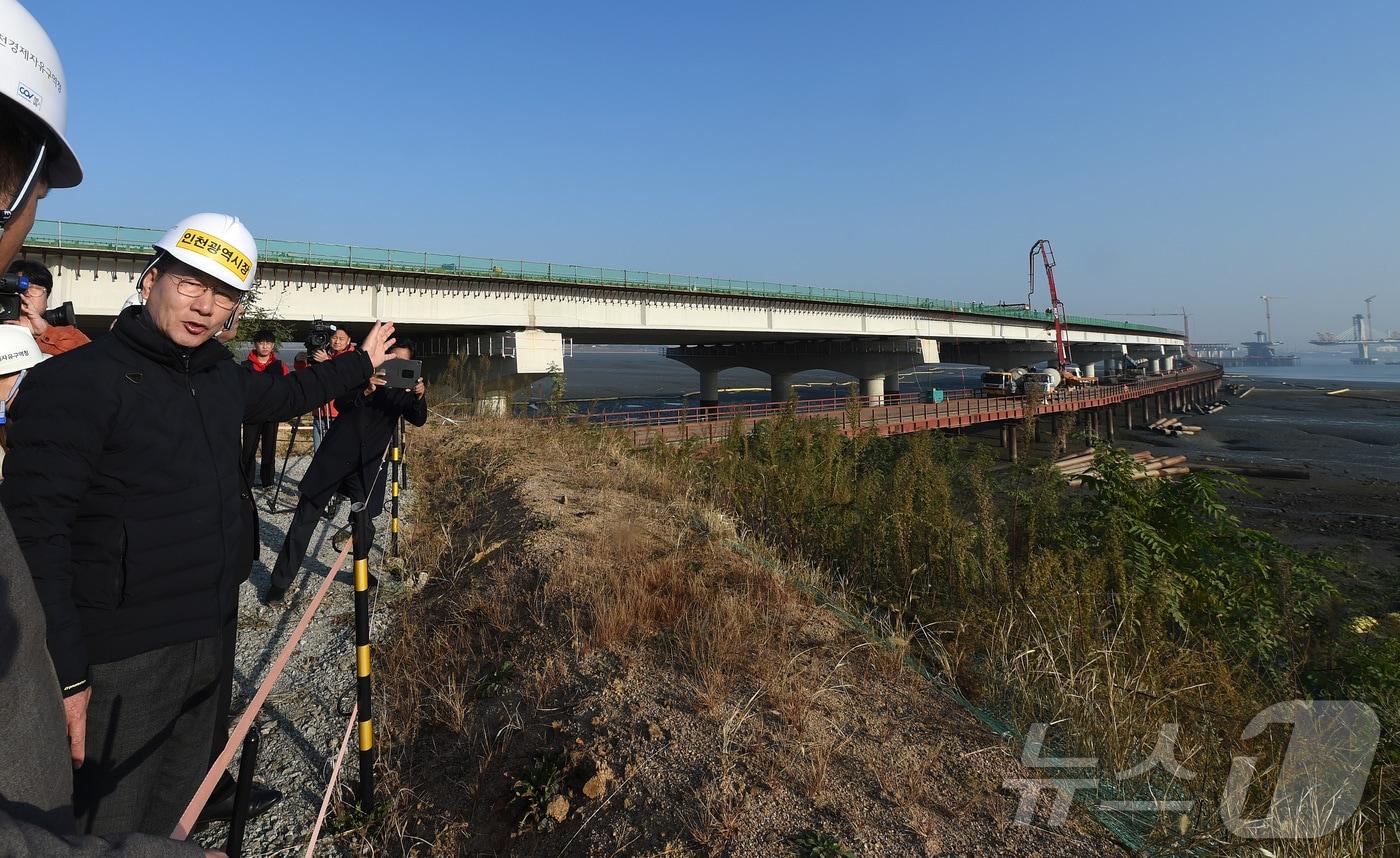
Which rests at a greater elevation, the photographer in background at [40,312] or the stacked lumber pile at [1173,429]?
the photographer in background at [40,312]

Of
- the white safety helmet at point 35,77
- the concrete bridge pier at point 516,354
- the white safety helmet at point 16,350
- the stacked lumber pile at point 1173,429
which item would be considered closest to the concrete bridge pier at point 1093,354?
the stacked lumber pile at point 1173,429

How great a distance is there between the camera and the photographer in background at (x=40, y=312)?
3.87m

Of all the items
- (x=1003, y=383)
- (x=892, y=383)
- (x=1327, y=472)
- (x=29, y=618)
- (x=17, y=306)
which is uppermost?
(x=17, y=306)

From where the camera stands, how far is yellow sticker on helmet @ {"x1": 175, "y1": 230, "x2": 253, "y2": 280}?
212 cm

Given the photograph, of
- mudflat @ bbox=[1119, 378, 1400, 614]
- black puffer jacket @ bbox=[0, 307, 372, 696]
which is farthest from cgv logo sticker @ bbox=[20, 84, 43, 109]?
mudflat @ bbox=[1119, 378, 1400, 614]

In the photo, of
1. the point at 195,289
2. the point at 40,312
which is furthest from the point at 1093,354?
the point at 195,289

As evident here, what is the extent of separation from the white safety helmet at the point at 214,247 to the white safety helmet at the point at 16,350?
474 mm

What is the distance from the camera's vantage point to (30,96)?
3.01 ft

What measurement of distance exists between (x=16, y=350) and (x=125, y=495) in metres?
0.59

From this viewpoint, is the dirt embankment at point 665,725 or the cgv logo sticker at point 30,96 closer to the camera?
the cgv logo sticker at point 30,96

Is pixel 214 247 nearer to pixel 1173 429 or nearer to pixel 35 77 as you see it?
pixel 35 77

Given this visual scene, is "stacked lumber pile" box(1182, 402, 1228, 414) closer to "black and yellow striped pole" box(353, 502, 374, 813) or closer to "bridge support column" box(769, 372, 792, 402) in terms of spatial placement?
"bridge support column" box(769, 372, 792, 402)
